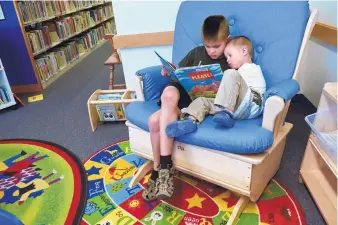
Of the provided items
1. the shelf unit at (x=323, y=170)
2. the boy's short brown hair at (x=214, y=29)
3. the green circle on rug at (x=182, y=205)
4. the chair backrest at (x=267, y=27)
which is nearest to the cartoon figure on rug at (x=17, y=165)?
the green circle on rug at (x=182, y=205)

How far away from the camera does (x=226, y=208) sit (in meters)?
1.29

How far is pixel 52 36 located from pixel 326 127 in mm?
3434

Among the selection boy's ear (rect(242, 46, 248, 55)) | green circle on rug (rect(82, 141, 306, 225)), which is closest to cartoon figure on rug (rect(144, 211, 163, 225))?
green circle on rug (rect(82, 141, 306, 225))

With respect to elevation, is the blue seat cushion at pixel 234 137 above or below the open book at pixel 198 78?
below

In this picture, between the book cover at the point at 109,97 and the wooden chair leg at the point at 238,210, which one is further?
the book cover at the point at 109,97

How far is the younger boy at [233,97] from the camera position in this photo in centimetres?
111

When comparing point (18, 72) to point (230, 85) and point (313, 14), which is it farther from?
point (313, 14)

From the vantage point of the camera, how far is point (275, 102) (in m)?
1.01

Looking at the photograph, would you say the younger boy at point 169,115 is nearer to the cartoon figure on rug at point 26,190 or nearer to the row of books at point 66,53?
the cartoon figure on rug at point 26,190

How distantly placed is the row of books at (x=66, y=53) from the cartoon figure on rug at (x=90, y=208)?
2.18 m

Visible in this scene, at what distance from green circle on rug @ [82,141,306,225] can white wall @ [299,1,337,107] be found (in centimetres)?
96

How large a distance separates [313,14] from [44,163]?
175cm

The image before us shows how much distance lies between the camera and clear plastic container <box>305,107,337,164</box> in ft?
3.82

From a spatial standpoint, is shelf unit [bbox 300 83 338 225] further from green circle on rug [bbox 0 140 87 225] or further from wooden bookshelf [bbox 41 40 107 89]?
wooden bookshelf [bbox 41 40 107 89]
